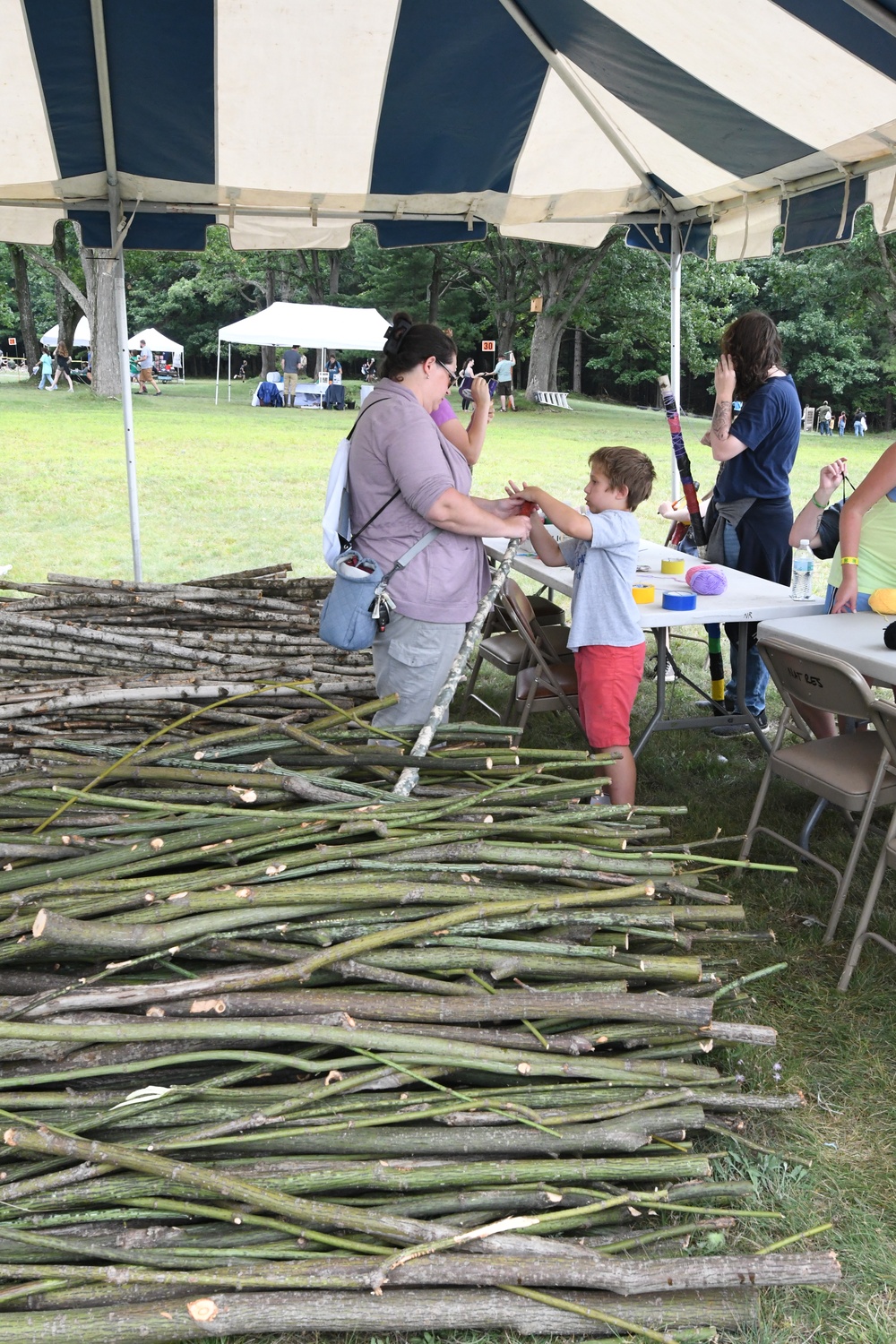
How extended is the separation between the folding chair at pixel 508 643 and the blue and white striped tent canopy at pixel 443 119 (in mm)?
2228

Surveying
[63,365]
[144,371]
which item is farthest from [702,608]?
[144,371]

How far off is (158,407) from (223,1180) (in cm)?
2609

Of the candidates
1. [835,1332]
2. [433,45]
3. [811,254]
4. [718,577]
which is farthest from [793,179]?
[811,254]

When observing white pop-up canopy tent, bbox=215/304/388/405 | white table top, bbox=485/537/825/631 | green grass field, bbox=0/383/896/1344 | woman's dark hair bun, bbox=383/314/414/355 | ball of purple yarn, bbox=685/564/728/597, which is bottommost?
green grass field, bbox=0/383/896/1344

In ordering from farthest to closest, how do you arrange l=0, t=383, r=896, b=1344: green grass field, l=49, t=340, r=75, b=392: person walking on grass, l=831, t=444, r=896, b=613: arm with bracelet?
l=49, t=340, r=75, b=392: person walking on grass, l=831, t=444, r=896, b=613: arm with bracelet, l=0, t=383, r=896, b=1344: green grass field

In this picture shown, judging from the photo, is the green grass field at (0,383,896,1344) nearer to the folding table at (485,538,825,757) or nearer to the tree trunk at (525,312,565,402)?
the folding table at (485,538,825,757)

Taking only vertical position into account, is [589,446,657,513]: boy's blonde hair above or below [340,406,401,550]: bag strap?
above

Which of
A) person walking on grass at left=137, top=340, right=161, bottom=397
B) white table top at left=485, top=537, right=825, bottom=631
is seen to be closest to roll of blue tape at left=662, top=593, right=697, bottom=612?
white table top at left=485, top=537, right=825, bottom=631

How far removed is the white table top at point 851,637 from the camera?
3.30 m

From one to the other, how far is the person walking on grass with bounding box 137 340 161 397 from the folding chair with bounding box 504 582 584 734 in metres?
28.5

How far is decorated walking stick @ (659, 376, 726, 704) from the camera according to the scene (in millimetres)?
4938

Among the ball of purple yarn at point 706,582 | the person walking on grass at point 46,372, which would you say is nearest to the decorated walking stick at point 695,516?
the ball of purple yarn at point 706,582

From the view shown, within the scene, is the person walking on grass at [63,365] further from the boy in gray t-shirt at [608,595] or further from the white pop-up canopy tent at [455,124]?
the boy in gray t-shirt at [608,595]

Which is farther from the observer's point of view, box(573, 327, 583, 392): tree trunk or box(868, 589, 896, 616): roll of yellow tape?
box(573, 327, 583, 392): tree trunk
